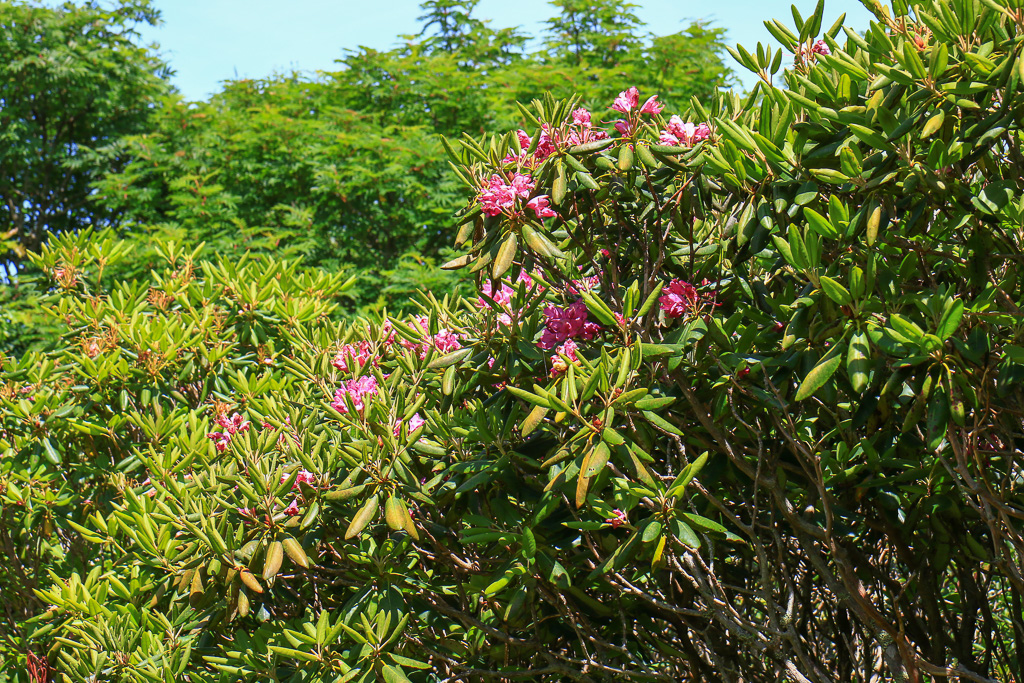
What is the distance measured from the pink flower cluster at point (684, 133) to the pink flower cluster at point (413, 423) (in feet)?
3.76

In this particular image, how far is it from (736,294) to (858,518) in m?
0.88

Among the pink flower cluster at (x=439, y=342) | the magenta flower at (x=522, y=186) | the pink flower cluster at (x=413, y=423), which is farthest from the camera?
the pink flower cluster at (x=439, y=342)

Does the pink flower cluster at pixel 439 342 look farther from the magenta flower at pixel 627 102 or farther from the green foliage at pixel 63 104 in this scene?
the green foliage at pixel 63 104

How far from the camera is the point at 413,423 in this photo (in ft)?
8.78

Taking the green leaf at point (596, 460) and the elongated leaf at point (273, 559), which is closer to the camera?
the green leaf at point (596, 460)

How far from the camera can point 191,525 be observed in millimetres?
2533

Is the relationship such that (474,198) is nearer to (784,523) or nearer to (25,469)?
(784,523)

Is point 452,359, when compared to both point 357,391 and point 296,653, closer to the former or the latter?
point 357,391

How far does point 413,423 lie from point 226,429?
1252mm

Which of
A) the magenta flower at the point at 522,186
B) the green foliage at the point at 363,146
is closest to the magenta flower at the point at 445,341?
the magenta flower at the point at 522,186

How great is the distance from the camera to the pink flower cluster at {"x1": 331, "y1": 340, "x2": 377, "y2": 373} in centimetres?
344

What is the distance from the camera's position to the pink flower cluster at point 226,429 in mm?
3463

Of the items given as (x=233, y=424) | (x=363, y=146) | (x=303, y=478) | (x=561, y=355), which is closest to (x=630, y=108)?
(x=561, y=355)

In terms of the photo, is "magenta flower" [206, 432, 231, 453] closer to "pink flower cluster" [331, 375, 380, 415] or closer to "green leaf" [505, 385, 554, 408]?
"pink flower cluster" [331, 375, 380, 415]
